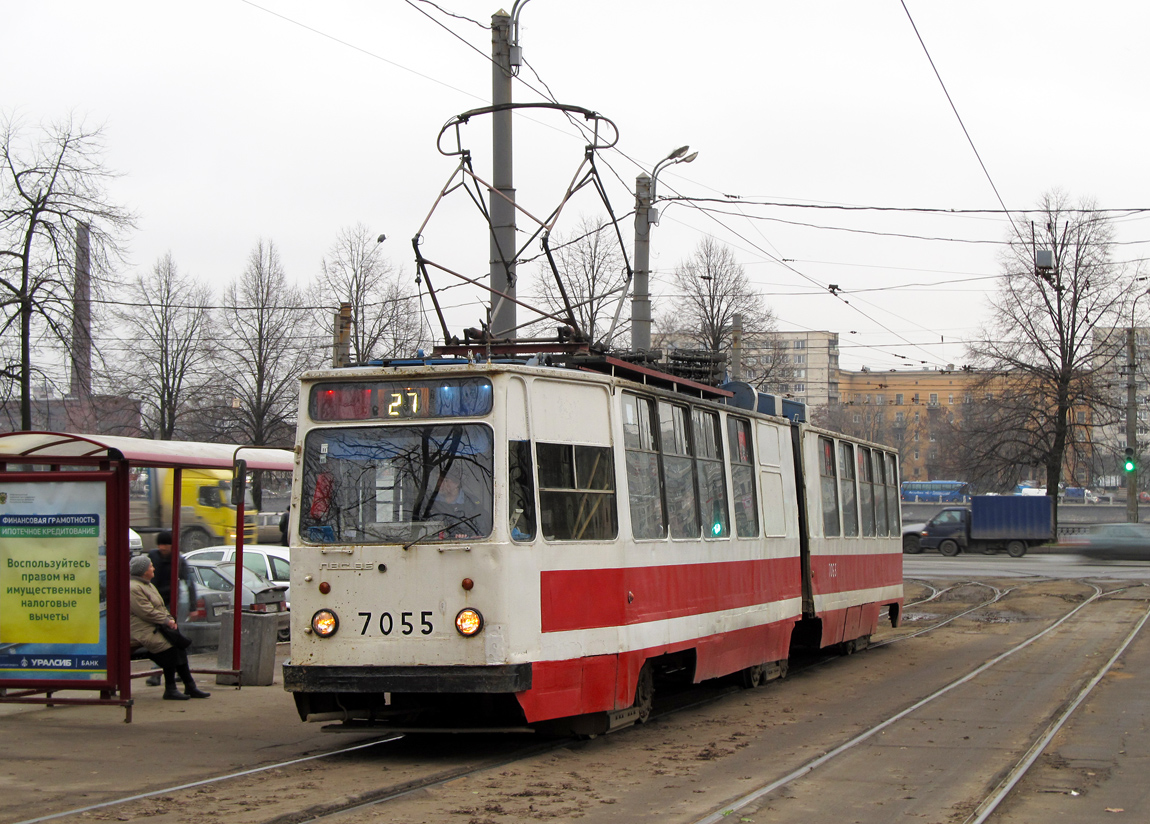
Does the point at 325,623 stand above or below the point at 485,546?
below

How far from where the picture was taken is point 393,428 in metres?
8.54

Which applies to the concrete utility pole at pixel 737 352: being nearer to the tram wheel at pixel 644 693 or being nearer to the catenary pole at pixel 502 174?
the catenary pole at pixel 502 174

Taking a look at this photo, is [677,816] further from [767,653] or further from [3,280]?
[3,280]

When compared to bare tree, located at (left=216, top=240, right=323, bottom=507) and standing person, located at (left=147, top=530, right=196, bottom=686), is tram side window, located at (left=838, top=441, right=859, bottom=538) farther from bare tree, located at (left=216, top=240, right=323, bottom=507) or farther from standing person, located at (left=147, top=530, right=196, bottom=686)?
bare tree, located at (left=216, top=240, right=323, bottom=507)

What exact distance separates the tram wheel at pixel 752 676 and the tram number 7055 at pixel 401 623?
5.12 m

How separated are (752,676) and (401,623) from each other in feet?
17.8

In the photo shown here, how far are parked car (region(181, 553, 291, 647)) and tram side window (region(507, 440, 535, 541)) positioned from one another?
623 cm

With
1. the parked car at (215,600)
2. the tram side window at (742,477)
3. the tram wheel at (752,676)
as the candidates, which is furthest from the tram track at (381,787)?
the parked car at (215,600)

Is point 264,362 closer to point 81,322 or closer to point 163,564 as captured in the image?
point 81,322

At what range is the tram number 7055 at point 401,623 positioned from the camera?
322 inches

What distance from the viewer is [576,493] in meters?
8.87

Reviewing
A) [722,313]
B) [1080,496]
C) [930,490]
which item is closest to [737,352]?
[722,313]

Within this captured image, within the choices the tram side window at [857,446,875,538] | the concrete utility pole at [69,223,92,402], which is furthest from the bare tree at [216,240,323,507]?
the tram side window at [857,446,875,538]

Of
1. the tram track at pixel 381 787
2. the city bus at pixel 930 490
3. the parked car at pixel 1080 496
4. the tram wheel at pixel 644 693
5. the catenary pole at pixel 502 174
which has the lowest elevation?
the tram track at pixel 381 787
